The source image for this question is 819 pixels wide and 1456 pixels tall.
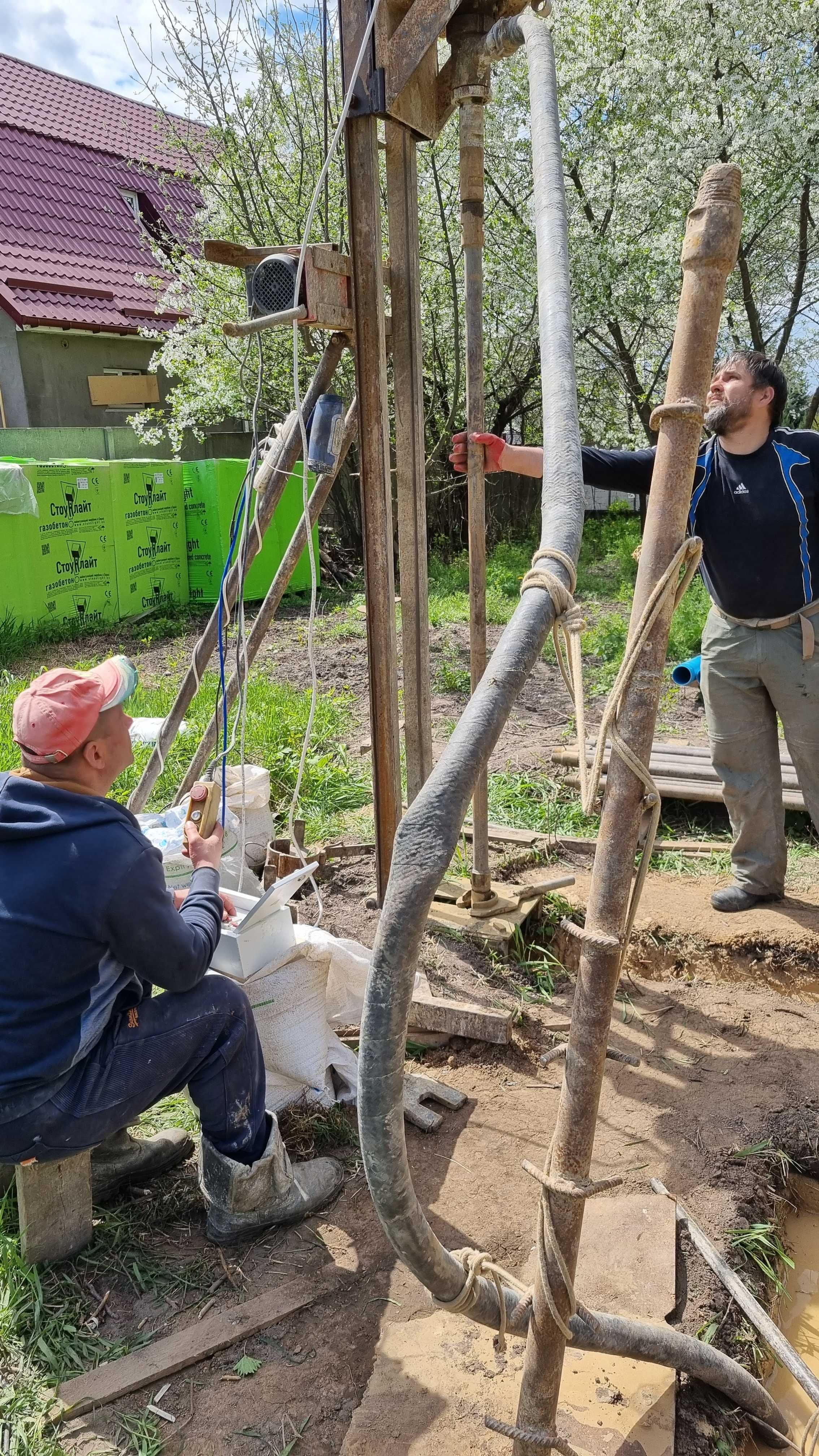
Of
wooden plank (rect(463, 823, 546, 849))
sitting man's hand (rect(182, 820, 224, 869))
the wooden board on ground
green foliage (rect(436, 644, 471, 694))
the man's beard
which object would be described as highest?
the man's beard

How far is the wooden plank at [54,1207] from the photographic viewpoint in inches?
93.4

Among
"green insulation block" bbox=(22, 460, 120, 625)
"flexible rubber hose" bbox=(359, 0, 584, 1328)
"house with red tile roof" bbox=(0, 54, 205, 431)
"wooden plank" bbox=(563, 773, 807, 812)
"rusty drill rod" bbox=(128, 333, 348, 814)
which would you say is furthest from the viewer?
A: "house with red tile roof" bbox=(0, 54, 205, 431)

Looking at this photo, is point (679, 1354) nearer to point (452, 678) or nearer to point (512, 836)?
point (512, 836)

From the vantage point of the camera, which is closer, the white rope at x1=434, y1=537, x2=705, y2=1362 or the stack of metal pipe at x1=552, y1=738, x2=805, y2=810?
the white rope at x1=434, y1=537, x2=705, y2=1362

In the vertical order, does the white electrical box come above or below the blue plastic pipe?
below

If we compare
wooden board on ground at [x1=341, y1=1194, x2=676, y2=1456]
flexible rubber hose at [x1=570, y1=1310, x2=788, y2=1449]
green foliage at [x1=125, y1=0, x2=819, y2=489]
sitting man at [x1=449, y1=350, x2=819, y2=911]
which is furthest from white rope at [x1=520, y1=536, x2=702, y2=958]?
green foliage at [x1=125, y1=0, x2=819, y2=489]

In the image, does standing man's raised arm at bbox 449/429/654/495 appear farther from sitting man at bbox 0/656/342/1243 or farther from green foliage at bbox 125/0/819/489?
green foliage at bbox 125/0/819/489

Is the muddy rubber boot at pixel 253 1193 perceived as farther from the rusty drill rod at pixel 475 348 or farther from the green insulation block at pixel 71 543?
the green insulation block at pixel 71 543

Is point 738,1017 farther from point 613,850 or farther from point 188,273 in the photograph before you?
point 188,273

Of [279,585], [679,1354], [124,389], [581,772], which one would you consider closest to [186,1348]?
[679,1354]

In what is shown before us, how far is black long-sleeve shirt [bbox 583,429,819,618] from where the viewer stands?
12.4 feet

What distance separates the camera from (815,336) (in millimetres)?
15305

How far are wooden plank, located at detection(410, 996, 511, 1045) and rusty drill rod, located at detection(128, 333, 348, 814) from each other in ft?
4.26

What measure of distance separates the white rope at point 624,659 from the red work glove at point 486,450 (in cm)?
180
